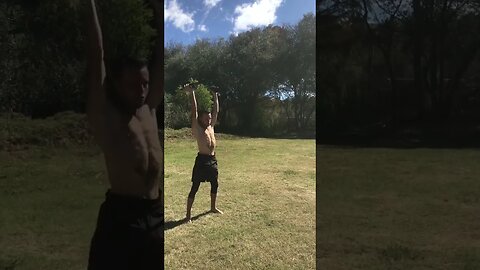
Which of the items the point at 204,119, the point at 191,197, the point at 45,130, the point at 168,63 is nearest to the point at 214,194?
the point at 191,197

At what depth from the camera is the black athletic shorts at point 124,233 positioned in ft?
6.02

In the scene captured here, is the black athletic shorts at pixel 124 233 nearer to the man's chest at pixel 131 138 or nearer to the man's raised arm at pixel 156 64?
the man's chest at pixel 131 138

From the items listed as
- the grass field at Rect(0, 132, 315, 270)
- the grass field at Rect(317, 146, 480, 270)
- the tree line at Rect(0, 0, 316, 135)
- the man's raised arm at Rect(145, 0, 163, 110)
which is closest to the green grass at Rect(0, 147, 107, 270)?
the grass field at Rect(0, 132, 315, 270)

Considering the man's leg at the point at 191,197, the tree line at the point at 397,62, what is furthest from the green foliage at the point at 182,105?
the tree line at the point at 397,62

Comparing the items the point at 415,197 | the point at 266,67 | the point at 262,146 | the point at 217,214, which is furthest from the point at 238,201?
the point at 415,197

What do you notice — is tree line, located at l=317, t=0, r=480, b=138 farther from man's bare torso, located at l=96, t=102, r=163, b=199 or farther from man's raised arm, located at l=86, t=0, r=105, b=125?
man's raised arm, located at l=86, t=0, r=105, b=125

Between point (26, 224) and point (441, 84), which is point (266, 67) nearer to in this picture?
point (441, 84)

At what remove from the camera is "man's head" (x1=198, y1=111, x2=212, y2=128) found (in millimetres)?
2225

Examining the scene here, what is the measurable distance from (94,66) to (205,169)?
77cm

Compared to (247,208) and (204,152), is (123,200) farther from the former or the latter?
(247,208)

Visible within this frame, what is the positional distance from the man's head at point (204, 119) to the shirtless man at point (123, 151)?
37cm

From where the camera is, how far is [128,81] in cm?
183

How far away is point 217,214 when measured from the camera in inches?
89.8

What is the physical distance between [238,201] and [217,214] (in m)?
0.13
